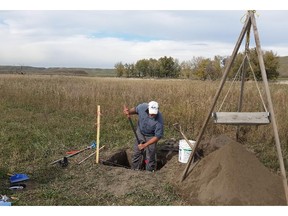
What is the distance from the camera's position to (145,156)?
20.4 feet

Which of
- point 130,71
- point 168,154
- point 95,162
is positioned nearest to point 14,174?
point 95,162

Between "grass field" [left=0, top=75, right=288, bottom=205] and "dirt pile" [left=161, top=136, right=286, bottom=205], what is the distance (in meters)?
0.43

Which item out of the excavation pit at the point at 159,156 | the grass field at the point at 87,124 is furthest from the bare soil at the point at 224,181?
the excavation pit at the point at 159,156

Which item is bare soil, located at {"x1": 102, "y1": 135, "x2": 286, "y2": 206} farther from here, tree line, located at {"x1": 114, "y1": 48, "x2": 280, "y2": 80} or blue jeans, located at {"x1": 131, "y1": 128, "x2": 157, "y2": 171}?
tree line, located at {"x1": 114, "y1": 48, "x2": 280, "y2": 80}

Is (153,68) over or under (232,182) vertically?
over

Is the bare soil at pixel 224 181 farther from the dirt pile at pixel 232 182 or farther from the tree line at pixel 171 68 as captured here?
the tree line at pixel 171 68

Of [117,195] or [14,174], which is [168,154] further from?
[14,174]

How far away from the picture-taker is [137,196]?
4.34 meters

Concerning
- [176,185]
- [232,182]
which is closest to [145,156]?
[176,185]

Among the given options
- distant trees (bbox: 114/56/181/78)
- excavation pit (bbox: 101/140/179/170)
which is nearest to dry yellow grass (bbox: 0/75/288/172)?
excavation pit (bbox: 101/140/179/170)

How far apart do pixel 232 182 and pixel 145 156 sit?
2.47m

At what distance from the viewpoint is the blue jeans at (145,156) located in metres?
5.95

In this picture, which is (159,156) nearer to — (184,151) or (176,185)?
(184,151)

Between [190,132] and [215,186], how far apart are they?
4.04 metres
